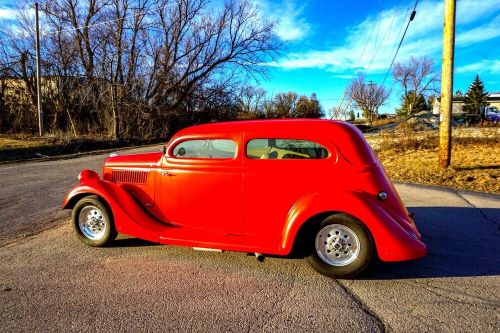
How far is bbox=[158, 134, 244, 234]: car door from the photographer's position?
4.04 meters

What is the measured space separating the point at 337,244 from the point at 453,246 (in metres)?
1.96

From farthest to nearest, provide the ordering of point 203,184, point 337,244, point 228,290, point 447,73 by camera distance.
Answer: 1. point 447,73
2. point 203,184
3. point 337,244
4. point 228,290

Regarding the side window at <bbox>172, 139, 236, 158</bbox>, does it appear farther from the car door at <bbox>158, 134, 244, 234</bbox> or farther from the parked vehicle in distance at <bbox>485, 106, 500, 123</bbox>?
the parked vehicle in distance at <bbox>485, 106, 500, 123</bbox>

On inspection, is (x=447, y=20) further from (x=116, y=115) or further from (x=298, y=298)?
(x=116, y=115)

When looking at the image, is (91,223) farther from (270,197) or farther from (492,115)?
(492,115)

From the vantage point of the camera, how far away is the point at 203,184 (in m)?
4.16

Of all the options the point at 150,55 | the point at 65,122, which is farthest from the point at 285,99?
the point at 65,122

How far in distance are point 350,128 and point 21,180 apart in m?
9.20

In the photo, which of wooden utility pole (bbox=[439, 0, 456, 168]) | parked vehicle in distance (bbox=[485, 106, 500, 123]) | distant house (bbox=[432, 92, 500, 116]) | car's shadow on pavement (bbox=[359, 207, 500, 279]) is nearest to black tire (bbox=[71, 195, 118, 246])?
car's shadow on pavement (bbox=[359, 207, 500, 279])

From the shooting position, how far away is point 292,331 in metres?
2.81

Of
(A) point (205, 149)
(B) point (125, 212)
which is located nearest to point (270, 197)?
(A) point (205, 149)

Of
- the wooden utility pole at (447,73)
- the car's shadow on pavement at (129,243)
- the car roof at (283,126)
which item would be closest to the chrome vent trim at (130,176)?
the car's shadow on pavement at (129,243)

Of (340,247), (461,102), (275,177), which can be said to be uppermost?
(461,102)

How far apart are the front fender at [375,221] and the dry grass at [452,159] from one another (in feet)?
19.9
